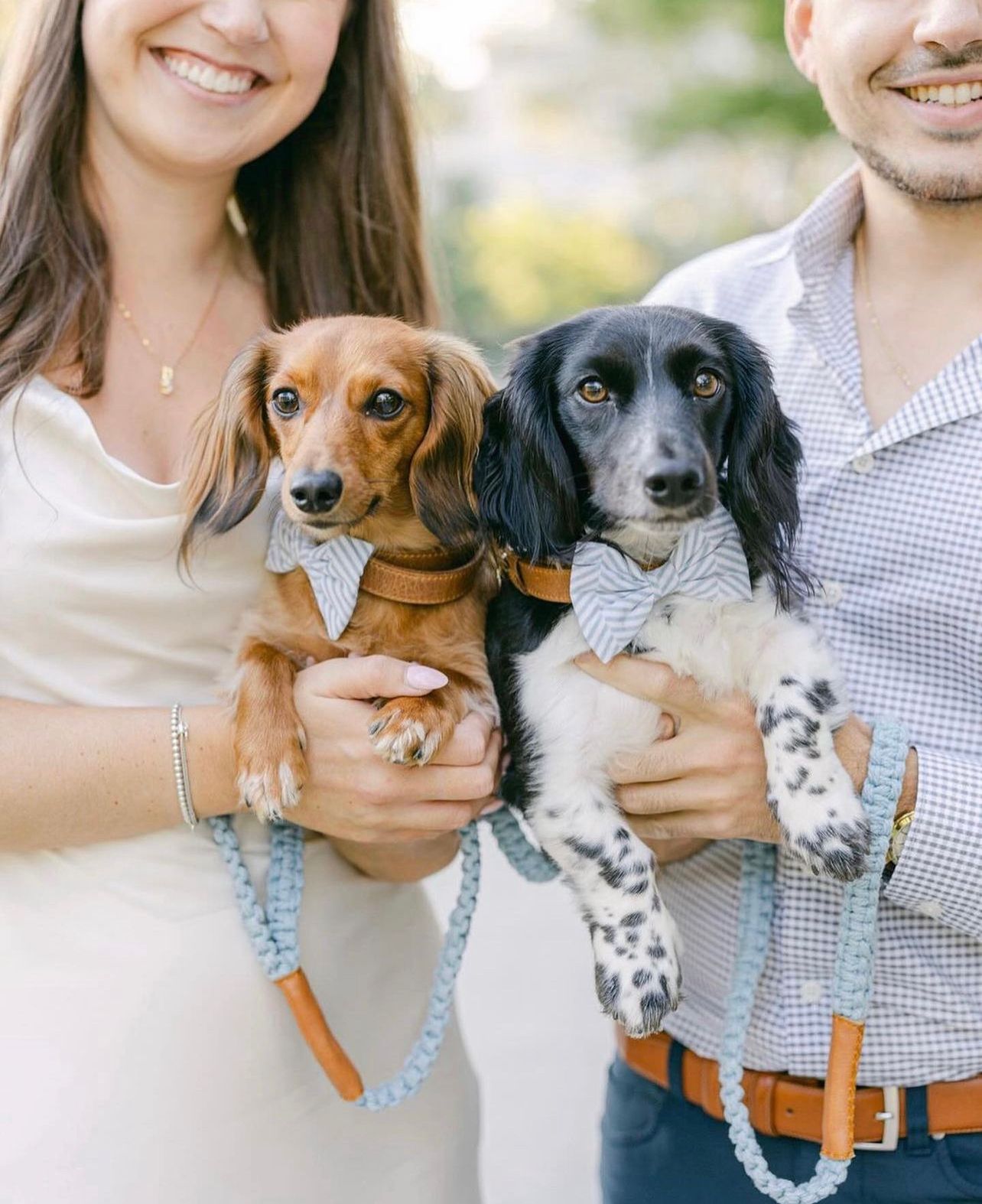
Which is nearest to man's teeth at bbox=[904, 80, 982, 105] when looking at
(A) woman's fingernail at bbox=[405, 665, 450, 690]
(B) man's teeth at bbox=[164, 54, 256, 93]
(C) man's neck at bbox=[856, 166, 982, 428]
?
(C) man's neck at bbox=[856, 166, 982, 428]

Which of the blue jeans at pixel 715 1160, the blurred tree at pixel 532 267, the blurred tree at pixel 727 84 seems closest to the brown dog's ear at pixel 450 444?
the blue jeans at pixel 715 1160

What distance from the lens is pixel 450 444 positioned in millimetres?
2320

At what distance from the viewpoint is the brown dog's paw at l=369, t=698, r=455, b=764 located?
2.03 meters

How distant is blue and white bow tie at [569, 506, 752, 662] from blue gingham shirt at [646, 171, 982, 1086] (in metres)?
0.21

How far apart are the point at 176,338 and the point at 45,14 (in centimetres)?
56

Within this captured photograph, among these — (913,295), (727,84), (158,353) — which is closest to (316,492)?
(158,353)

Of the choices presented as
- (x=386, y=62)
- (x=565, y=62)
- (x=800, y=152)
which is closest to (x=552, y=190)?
(x=565, y=62)

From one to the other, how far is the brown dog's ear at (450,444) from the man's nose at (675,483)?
1.33 feet

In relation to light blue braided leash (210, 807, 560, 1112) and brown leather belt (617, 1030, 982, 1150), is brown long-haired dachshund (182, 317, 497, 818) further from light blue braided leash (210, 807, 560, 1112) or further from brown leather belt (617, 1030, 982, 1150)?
brown leather belt (617, 1030, 982, 1150)

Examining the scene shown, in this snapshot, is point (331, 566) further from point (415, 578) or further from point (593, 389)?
point (593, 389)

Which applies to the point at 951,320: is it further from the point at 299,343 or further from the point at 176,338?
the point at 176,338

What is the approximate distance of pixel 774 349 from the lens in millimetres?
2404

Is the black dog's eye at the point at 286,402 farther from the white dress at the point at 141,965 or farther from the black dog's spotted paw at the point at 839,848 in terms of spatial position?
the black dog's spotted paw at the point at 839,848

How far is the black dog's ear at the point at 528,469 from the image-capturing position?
2125 millimetres
